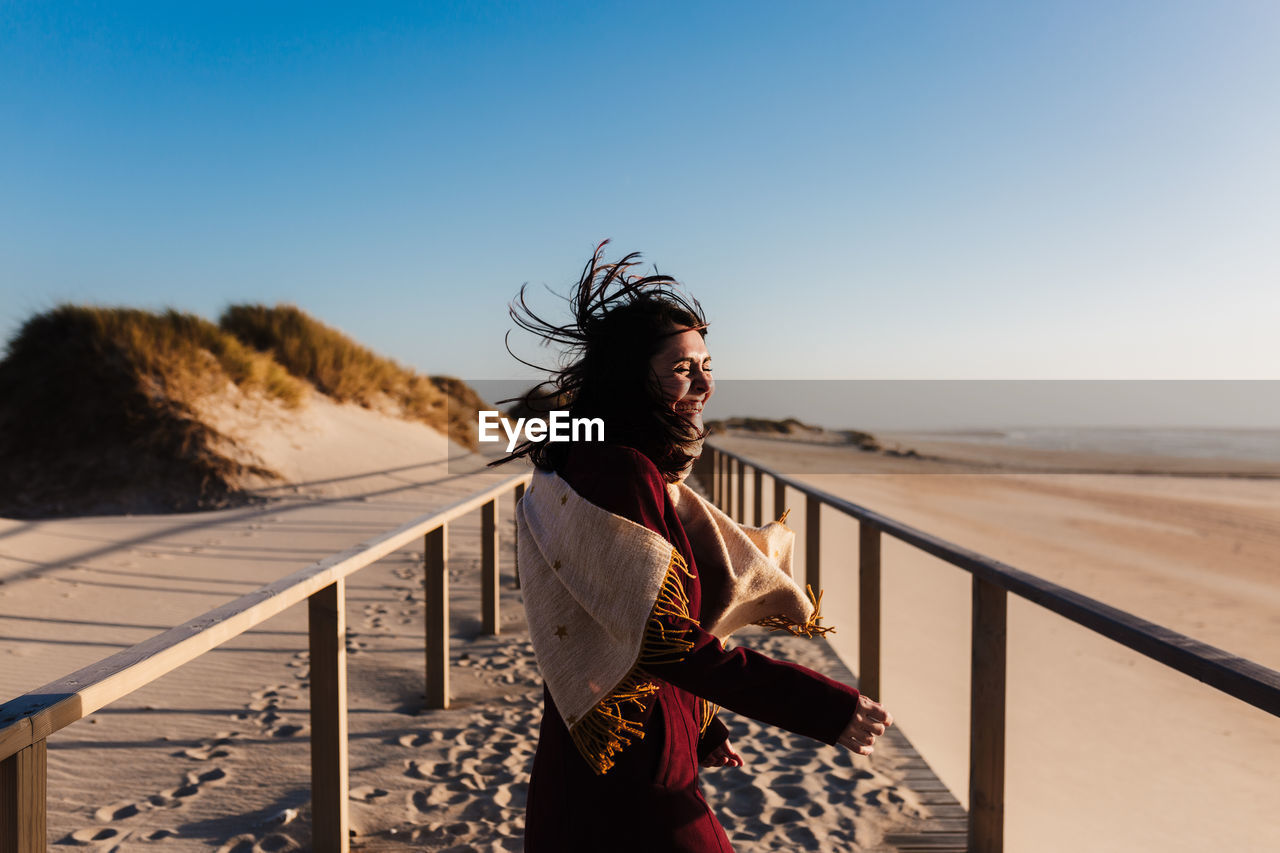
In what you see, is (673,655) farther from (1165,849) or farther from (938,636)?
(938,636)

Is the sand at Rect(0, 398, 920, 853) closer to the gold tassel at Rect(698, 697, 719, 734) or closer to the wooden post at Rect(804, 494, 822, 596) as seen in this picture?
the wooden post at Rect(804, 494, 822, 596)

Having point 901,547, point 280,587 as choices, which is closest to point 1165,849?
point 280,587

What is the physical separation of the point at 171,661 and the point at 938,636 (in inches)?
211

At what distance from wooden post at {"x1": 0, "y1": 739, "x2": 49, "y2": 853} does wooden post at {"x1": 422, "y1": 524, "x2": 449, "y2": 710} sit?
2566 mm

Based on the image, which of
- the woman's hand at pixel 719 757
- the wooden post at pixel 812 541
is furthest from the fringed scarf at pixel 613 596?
the wooden post at pixel 812 541

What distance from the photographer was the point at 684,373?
4.39ft

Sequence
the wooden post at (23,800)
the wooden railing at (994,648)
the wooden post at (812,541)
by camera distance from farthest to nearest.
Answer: the wooden post at (812,541) < the wooden railing at (994,648) < the wooden post at (23,800)

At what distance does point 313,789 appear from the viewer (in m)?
2.25

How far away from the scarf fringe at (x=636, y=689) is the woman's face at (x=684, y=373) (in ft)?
0.89

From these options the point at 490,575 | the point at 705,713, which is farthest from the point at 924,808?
the point at 490,575

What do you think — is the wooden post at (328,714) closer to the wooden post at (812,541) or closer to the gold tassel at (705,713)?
the gold tassel at (705,713)

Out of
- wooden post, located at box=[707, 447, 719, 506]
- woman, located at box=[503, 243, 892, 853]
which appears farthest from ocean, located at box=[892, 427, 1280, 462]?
woman, located at box=[503, 243, 892, 853]

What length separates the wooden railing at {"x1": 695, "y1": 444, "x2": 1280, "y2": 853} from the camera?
126 centimetres

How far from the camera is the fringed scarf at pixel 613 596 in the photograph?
1.13m
